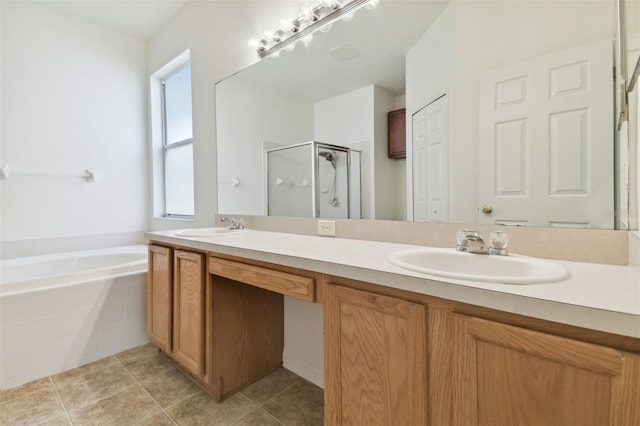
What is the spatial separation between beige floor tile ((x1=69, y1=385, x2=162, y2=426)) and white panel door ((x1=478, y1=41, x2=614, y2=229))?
5.83ft

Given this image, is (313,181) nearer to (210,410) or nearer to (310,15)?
(310,15)

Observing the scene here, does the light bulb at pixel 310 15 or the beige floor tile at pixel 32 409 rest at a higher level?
the light bulb at pixel 310 15

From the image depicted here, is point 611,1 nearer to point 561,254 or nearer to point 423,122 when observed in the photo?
point 423,122

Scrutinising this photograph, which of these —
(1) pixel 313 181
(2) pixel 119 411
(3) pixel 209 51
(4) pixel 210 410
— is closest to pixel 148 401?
(2) pixel 119 411

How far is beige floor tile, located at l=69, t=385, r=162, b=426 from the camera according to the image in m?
1.37

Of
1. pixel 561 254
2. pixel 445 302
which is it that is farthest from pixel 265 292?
pixel 561 254

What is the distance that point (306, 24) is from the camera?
170cm

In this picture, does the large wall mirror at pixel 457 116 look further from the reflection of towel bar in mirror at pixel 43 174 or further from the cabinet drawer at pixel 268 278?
the reflection of towel bar in mirror at pixel 43 174

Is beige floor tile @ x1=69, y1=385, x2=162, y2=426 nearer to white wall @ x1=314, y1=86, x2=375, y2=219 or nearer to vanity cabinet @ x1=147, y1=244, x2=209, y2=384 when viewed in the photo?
vanity cabinet @ x1=147, y1=244, x2=209, y2=384

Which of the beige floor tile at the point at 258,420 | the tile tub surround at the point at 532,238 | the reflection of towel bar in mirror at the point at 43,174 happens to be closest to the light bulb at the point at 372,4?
the tile tub surround at the point at 532,238

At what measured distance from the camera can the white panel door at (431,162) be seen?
3.91 ft

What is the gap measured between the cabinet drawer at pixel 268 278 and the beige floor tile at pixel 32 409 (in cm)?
104

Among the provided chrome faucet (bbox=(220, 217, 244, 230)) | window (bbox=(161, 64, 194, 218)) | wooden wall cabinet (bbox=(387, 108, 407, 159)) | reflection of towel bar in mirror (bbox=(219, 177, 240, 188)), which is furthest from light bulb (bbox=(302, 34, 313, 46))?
window (bbox=(161, 64, 194, 218))

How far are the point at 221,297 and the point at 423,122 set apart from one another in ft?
4.23
